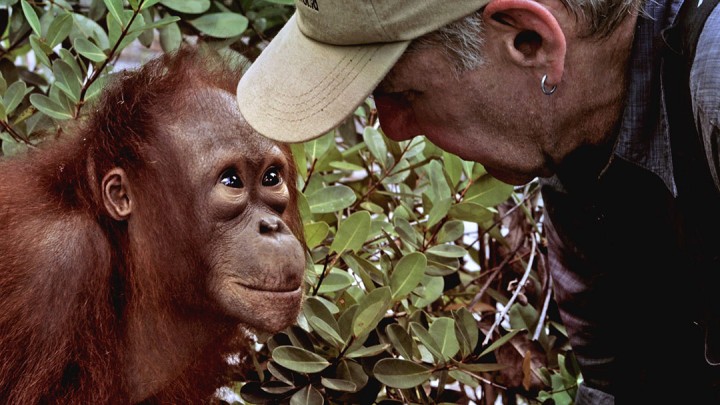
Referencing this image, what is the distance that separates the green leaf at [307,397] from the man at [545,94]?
484mm

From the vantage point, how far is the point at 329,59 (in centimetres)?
167

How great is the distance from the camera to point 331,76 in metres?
1.67

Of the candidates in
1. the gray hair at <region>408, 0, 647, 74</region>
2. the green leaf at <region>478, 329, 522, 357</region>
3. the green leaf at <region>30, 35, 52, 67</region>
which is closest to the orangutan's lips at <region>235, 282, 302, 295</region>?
the green leaf at <region>478, 329, 522, 357</region>

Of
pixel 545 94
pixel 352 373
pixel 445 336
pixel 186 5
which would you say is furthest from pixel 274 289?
pixel 186 5

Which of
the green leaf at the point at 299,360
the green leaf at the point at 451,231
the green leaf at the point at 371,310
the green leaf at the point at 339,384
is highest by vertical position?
the green leaf at the point at 371,310

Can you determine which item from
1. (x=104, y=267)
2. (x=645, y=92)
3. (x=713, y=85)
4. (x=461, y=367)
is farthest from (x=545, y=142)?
(x=104, y=267)

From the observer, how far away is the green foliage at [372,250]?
80.0 inches

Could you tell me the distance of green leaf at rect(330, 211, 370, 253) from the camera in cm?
212

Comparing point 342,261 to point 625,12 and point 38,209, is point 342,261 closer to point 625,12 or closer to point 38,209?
point 38,209

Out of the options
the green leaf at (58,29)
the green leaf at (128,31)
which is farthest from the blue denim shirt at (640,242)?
the green leaf at (58,29)

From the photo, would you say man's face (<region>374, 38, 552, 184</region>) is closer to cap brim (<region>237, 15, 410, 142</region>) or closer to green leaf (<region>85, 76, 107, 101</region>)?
cap brim (<region>237, 15, 410, 142</region>)

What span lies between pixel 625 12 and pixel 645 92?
13 centimetres

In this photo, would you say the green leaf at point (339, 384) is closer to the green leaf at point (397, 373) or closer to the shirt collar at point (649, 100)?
the green leaf at point (397, 373)

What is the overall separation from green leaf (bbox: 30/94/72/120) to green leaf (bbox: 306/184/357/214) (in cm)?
51
